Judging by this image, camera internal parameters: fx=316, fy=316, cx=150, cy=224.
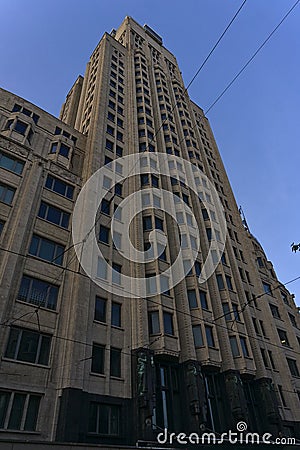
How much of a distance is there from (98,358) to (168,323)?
7532mm

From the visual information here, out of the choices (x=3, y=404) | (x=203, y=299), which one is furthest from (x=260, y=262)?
(x=3, y=404)

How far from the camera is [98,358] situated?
76.6 ft

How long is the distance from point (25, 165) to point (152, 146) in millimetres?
20212

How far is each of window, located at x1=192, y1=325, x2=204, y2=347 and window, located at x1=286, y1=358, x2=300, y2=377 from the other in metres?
16.3

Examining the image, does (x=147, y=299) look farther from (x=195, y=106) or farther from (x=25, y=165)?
(x=195, y=106)

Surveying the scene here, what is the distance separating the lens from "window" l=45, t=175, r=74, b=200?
30492 millimetres

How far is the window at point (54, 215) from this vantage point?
92.6 ft

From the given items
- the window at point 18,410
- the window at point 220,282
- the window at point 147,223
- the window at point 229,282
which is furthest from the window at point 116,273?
the window at point 229,282

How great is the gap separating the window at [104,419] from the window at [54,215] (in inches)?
593

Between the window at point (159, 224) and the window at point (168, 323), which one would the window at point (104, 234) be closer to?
the window at point (159, 224)

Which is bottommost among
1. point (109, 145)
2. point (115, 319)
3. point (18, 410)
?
point (18, 410)

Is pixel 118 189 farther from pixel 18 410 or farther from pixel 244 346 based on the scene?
pixel 18 410

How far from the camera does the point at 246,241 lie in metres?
49.1

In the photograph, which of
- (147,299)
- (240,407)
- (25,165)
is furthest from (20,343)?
(240,407)
